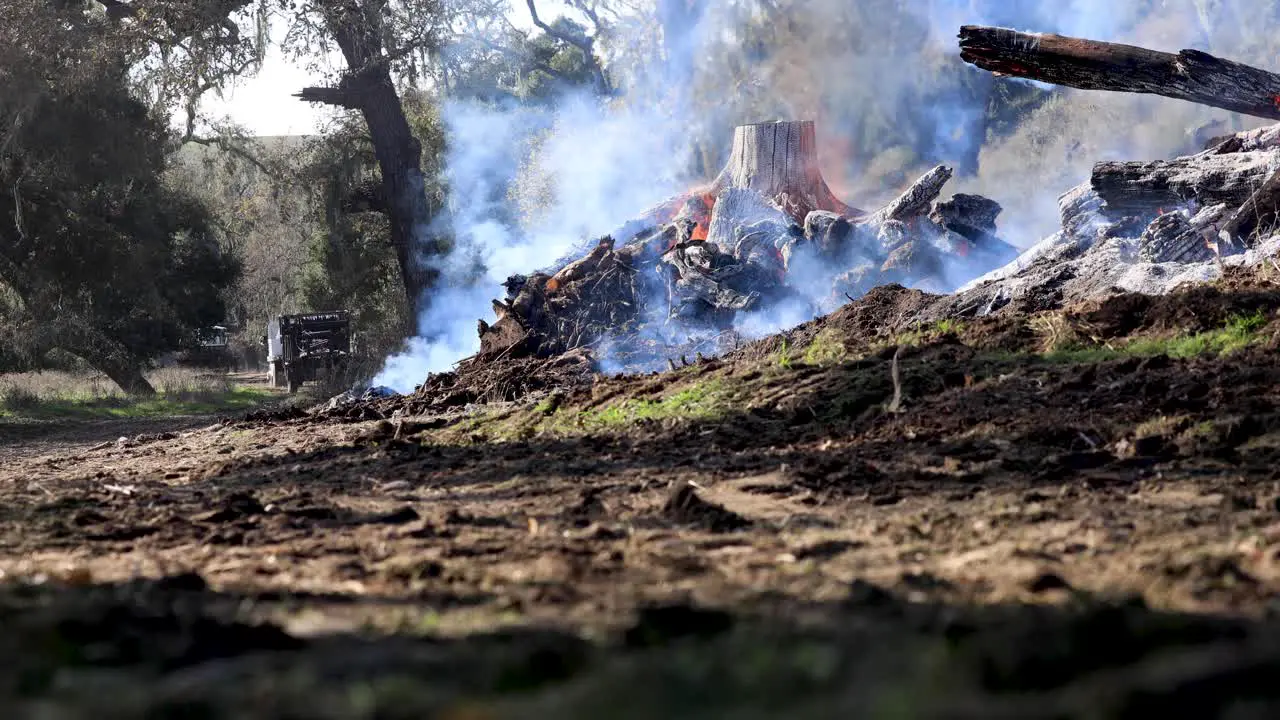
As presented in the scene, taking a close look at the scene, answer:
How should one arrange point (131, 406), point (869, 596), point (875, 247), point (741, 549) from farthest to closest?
point (131, 406), point (875, 247), point (741, 549), point (869, 596)

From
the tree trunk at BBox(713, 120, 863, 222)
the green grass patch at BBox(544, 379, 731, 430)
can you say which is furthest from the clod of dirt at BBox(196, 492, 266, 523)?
the tree trunk at BBox(713, 120, 863, 222)

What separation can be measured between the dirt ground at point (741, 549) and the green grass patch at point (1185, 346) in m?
0.06

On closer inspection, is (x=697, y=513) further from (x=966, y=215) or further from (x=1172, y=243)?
(x=966, y=215)

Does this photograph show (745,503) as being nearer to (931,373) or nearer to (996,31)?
(931,373)

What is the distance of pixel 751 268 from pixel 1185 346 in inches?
358

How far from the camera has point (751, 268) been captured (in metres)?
17.2

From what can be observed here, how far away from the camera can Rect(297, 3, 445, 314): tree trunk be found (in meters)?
23.7

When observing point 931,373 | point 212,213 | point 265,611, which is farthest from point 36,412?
point 265,611

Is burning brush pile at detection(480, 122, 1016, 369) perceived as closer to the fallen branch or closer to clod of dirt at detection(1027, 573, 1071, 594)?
the fallen branch

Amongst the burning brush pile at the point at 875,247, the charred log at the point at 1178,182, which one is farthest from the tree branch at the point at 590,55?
the charred log at the point at 1178,182

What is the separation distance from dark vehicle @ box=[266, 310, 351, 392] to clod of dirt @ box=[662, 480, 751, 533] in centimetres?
2076

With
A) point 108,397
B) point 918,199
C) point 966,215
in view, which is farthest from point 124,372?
point 966,215

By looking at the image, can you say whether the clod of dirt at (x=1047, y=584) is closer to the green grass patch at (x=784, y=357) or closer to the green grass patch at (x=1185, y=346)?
the green grass patch at (x=1185, y=346)

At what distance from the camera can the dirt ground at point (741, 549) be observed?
225 cm
